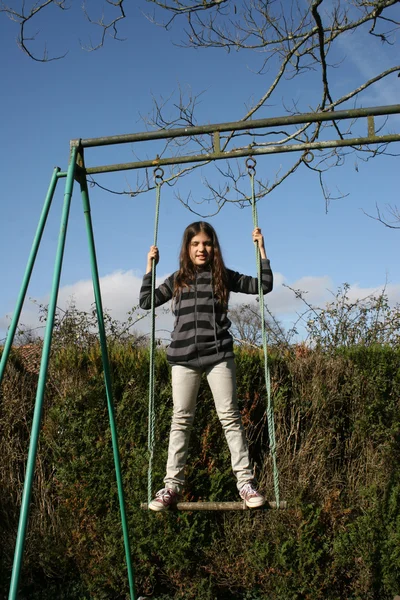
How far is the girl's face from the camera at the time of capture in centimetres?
375

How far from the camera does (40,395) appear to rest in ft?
9.24

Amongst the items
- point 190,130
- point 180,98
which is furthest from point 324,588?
point 180,98

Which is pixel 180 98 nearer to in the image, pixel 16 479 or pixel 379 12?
pixel 379 12

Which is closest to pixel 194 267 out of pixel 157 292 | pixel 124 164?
pixel 157 292

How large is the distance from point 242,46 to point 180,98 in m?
0.88

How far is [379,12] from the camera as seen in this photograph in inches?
246

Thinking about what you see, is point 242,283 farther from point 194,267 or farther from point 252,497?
point 252,497

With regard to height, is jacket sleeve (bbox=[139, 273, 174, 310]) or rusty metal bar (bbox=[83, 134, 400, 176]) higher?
rusty metal bar (bbox=[83, 134, 400, 176])

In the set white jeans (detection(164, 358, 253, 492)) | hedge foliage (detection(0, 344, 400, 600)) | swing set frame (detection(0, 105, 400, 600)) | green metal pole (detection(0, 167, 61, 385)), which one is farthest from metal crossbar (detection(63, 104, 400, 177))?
hedge foliage (detection(0, 344, 400, 600))

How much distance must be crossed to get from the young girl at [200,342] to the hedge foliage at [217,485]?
1.04 metres

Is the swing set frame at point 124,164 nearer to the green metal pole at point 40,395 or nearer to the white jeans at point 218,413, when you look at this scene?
the green metal pole at point 40,395

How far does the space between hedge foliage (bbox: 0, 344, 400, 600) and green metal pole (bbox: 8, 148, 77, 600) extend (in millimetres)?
1886

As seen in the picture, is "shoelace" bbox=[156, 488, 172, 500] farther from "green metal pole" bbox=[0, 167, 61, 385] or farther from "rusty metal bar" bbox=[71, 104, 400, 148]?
"rusty metal bar" bbox=[71, 104, 400, 148]

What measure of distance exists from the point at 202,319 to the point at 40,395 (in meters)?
1.12
